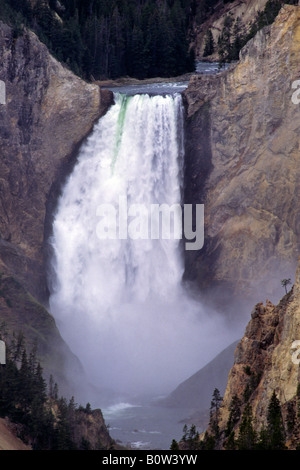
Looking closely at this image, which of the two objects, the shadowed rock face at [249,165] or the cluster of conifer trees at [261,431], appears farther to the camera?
the shadowed rock face at [249,165]

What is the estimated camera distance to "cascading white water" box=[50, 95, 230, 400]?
10000 centimetres

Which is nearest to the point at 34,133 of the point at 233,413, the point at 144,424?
the point at 144,424

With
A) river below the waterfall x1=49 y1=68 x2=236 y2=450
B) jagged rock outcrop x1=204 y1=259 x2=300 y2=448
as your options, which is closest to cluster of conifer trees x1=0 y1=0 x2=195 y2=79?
river below the waterfall x1=49 y1=68 x2=236 y2=450

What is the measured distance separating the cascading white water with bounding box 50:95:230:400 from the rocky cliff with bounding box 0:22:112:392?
6.63ft

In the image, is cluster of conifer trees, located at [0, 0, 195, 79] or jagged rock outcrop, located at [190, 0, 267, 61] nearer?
cluster of conifer trees, located at [0, 0, 195, 79]

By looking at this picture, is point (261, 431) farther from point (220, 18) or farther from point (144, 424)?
point (220, 18)

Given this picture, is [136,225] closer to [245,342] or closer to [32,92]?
[32,92]

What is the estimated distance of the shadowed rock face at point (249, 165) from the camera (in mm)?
95625

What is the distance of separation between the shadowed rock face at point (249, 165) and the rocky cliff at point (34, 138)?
11817 millimetres

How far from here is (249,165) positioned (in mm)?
97750

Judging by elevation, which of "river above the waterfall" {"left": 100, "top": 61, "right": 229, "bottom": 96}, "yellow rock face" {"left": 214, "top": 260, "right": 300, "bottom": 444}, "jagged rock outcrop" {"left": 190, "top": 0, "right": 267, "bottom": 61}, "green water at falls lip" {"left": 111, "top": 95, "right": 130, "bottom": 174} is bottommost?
"yellow rock face" {"left": 214, "top": 260, "right": 300, "bottom": 444}

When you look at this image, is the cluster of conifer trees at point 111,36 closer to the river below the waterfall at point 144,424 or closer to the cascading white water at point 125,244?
the cascading white water at point 125,244

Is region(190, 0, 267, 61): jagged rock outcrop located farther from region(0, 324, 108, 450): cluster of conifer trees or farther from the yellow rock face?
the yellow rock face

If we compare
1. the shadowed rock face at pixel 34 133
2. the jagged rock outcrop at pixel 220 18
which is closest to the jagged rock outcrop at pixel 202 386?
the shadowed rock face at pixel 34 133
